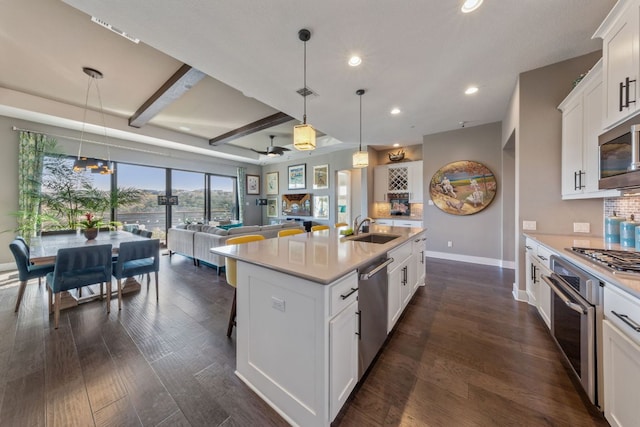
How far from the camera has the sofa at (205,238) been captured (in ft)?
13.3

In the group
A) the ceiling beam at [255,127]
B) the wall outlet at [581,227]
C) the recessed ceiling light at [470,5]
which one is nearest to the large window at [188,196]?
the ceiling beam at [255,127]

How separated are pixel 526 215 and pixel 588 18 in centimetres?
197

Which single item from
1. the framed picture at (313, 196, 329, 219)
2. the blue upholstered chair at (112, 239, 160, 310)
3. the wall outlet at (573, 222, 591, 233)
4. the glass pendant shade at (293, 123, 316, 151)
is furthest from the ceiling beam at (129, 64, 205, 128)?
the wall outlet at (573, 222, 591, 233)

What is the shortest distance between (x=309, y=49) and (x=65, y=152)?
615 cm

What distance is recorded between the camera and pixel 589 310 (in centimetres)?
130

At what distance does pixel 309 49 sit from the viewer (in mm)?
2252

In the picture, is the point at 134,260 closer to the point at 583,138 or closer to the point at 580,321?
the point at 580,321

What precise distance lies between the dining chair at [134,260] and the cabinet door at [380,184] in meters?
5.26

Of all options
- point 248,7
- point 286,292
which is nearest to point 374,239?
point 286,292

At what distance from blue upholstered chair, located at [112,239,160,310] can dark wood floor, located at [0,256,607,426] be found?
425 mm

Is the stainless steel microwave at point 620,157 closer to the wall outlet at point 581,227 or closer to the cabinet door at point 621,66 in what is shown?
the cabinet door at point 621,66

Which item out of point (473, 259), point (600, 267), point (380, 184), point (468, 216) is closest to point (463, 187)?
point (468, 216)

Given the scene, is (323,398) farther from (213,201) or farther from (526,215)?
(213,201)

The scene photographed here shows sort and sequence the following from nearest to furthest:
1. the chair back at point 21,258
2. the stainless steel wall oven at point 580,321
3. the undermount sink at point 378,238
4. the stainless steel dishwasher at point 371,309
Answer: the stainless steel wall oven at point 580,321 < the stainless steel dishwasher at point 371,309 < the chair back at point 21,258 < the undermount sink at point 378,238
